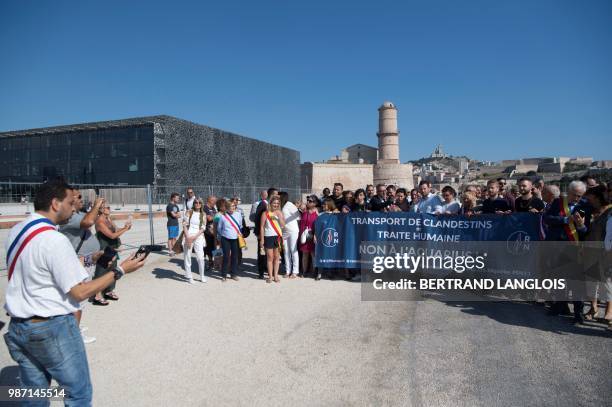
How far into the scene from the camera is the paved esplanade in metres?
3.62

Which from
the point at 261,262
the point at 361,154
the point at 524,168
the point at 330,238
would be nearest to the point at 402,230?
the point at 330,238

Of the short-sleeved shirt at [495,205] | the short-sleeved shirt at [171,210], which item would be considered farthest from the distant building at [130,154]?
the short-sleeved shirt at [495,205]

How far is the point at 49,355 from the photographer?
245 centimetres

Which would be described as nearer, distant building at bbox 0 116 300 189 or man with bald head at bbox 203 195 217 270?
man with bald head at bbox 203 195 217 270

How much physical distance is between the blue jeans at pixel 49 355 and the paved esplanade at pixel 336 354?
117 centimetres

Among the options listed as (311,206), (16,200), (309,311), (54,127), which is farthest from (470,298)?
(54,127)

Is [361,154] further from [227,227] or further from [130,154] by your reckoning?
[227,227]

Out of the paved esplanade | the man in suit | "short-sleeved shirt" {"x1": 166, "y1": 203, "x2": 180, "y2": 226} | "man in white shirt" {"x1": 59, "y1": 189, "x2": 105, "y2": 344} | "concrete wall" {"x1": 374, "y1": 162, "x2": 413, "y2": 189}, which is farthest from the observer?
"concrete wall" {"x1": 374, "y1": 162, "x2": 413, "y2": 189}

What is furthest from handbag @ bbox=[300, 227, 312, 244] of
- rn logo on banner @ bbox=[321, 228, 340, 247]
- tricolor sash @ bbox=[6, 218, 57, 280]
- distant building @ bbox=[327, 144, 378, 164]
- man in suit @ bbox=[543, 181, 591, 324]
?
distant building @ bbox=[327, 144, 378, 164]

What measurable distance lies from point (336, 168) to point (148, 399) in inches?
2413

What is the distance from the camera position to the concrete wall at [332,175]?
63438 mm

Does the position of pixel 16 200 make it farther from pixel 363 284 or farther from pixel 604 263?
pixel 604 263

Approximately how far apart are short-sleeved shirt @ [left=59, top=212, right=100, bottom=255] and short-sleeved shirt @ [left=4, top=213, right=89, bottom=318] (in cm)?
298

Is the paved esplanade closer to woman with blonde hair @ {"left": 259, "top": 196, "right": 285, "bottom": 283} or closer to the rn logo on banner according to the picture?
woman with blonde hair @ {"left": 259, "top": 196, "right": 285, "bottom": 283}
